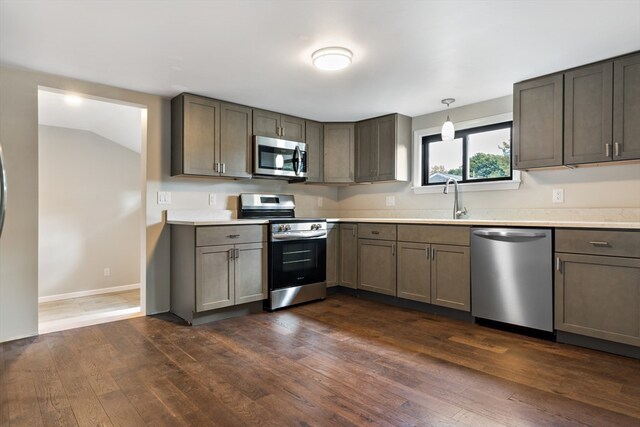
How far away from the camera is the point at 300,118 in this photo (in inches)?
171

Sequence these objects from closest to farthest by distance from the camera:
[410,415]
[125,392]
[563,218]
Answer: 1. [410,415]
2. [125,392]
3. [563,218]

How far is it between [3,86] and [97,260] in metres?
2.51

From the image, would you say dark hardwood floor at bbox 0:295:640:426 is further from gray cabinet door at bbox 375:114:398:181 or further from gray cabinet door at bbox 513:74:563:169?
gray cabinet door at bbox 375:114:398:181

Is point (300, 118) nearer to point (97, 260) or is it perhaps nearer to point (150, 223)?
point (150, 223)

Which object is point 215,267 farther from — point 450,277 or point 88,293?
point 88,293

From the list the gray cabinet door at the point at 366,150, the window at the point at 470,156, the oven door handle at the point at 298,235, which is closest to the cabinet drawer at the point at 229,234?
the oven door handle at the point at 298,235

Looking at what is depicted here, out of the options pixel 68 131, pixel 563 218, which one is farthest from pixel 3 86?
pixel 563 218

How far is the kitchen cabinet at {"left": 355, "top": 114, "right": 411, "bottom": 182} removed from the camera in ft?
13.6

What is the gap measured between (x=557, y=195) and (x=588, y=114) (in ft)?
2.31

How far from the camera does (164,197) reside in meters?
3.53

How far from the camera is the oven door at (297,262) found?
3.56 meters

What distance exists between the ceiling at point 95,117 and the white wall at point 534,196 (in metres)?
3.03

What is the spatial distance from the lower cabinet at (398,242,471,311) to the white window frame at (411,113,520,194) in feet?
2.67

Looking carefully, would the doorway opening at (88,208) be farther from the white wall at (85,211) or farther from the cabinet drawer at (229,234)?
the cabinet drawer at (229,234)
